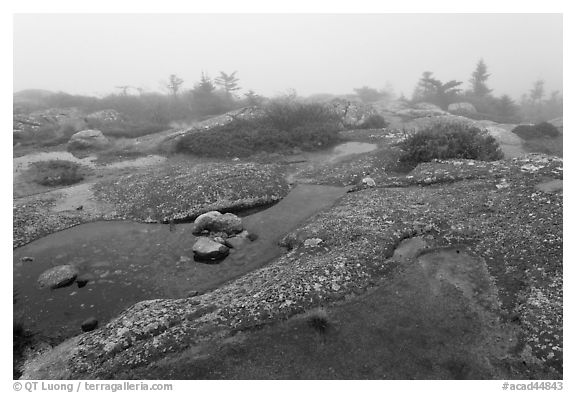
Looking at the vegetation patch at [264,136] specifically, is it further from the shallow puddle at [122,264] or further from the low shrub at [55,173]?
the shallow puddle at [122,264]

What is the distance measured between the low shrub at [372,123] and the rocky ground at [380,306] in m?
25.3

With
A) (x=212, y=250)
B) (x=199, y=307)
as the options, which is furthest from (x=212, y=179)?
(x=199, y=307)

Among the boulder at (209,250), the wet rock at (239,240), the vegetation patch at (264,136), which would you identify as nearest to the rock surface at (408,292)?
the boulder at (209,250)

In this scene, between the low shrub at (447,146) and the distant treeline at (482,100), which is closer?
the low shrub at (447,146)

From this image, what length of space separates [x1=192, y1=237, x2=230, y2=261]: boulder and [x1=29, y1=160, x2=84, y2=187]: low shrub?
1749 cm

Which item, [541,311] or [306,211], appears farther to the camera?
[306,211]

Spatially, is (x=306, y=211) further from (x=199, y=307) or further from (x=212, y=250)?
(x=199, y=307)

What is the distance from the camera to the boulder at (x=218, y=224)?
65.0 feet

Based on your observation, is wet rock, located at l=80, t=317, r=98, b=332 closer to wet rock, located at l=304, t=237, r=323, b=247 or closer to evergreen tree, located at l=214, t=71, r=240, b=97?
wet rock, located at l=304, t=237, r=323, b=247

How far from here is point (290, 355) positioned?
1091 cm

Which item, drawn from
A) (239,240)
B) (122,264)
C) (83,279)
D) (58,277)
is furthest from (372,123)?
(58,277)

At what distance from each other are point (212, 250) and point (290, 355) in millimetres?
7785

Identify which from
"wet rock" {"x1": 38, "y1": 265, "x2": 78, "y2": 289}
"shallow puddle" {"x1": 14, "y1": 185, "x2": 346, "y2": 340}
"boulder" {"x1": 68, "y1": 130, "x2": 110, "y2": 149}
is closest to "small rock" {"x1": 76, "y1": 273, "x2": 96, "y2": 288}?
"shallow puddle" {"x1": 14, "y1": 185, "x2": 346, "y2": 340}

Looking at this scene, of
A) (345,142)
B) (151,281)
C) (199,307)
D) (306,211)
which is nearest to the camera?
(199,307)
